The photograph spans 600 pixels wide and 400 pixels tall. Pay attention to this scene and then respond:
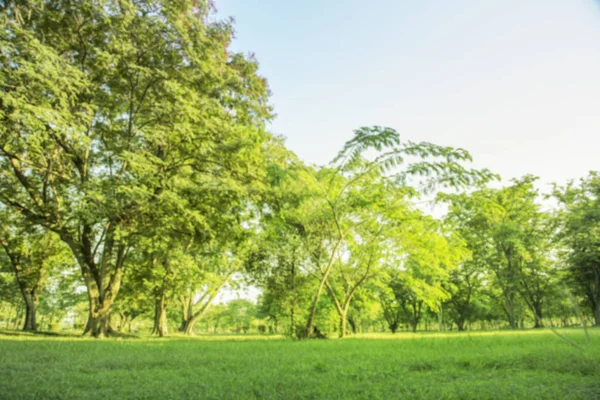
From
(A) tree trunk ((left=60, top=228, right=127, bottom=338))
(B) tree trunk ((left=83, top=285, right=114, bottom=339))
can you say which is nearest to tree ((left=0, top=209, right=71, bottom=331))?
(A) tree trunk ((left=60, top=228, right=127, bottom=338))

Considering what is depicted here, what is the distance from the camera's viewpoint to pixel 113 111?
1620 cm

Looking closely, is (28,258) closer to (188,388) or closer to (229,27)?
(229,27)

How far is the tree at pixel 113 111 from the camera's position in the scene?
1172 centimetres

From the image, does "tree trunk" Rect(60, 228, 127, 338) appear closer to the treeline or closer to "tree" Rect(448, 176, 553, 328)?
the treeline

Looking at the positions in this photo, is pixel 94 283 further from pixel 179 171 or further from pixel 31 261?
pixel 31 261

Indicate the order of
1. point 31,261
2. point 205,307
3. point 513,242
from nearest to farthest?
point 31,261 < point 205,307 < point 513,242

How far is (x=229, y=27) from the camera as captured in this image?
1650cm

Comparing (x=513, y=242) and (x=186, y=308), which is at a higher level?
(x=513, y=242)

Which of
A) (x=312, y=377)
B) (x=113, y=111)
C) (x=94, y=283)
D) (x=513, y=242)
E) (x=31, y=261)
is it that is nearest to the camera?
(x=312, y=377)

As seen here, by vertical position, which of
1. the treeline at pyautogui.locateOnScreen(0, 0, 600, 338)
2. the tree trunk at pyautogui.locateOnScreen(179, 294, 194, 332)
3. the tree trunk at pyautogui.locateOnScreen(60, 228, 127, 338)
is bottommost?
the tree trunk at pyautogui.locateOnScreen(179, 294, 194, 332)

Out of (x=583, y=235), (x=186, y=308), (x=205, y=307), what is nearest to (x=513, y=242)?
(x=583, y=235)

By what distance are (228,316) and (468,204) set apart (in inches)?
2485

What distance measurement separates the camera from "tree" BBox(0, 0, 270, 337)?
11.7 meters

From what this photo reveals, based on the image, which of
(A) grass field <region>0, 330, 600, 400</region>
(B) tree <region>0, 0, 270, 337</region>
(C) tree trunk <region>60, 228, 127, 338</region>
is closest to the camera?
(A) grass field <region>0, 330, 600, 400</region>
